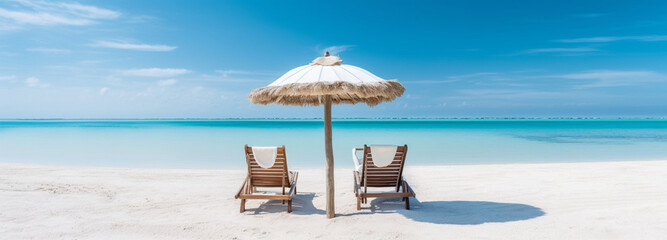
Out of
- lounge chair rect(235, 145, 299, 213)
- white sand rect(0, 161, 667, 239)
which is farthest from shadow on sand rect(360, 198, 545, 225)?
lounge chair rect(235, 145, 299, 213)

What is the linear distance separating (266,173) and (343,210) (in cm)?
104

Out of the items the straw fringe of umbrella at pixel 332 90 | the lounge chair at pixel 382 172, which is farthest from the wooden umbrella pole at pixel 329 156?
the lounge chair at pixel 382 172

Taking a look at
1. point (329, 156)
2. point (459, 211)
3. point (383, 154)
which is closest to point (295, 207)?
point (329, 156)

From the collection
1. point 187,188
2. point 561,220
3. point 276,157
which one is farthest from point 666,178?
point 187,188

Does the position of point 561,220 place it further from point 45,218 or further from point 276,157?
point 45,218

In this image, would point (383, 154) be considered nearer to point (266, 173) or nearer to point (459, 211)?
point (459, 211)

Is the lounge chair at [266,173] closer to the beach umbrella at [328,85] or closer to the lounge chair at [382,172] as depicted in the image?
the beach umbrella at [328,85]

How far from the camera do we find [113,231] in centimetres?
379

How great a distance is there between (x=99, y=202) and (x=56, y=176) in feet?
9.92

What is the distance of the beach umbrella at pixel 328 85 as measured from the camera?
12.0 feet

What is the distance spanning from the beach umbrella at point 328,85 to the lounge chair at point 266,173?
1.81 ft

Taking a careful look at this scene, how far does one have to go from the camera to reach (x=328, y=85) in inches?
142

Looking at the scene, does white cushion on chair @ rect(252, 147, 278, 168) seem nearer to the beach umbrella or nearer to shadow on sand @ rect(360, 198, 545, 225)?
the beach umbrella

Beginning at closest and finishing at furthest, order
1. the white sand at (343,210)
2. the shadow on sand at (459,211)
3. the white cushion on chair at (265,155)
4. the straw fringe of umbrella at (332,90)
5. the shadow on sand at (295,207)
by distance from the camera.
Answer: the straw fringe of umbrella at (332,90) → the white sand at (343,210) → the shadow on sand at (459,211) → the white cushion on chair at (265,155) → the shadow on sand at (295,207)
